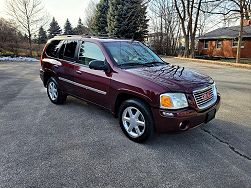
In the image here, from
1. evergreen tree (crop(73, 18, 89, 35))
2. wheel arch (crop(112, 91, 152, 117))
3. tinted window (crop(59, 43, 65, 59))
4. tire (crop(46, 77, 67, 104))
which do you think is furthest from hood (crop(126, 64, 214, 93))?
evergreen tree (crop(73, 18, 89, 35))

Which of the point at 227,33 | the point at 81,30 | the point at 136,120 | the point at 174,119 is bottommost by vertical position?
the point at 136,120

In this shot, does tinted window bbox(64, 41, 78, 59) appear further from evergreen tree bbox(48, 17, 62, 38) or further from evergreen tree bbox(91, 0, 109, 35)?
evergreen tree bbox(48, 17, 62, 38)

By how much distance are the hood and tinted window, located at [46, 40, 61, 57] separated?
272 centimetres

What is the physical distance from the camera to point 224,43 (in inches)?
1125

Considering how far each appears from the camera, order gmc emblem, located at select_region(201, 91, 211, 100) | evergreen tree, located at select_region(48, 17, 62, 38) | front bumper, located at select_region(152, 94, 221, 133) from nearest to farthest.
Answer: front bumper, located at select_region(152, 94, 221, 133), gmc emblem, located at select_region(201, 91, 211, 100), evergreen tree, located at select_region(48, 17, 62, 38)

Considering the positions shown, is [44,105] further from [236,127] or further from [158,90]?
[236,127]

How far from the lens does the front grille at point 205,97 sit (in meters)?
3.76

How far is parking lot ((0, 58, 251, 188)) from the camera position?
9.90ft

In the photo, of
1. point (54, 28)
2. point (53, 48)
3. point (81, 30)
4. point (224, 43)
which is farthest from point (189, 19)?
point (54, 28)

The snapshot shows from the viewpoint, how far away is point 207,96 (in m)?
4.01

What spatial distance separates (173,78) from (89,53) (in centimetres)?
197

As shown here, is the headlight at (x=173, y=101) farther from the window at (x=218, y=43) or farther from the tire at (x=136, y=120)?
the window at (x=218, y=43)

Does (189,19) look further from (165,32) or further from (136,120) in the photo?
(136,120)

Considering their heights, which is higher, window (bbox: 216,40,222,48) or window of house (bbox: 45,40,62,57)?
window (bbox: 216,40,222,48)
